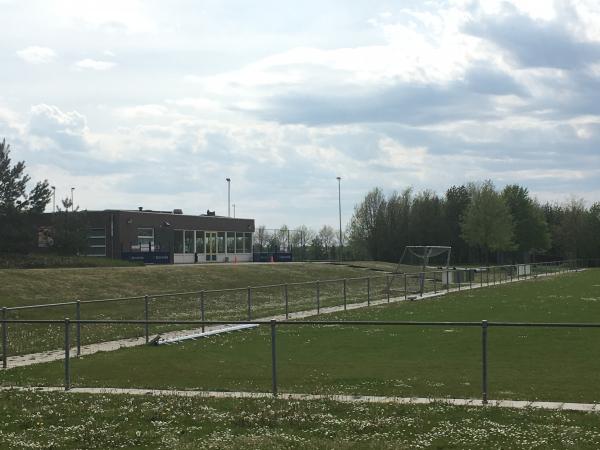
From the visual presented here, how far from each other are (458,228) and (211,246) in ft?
144

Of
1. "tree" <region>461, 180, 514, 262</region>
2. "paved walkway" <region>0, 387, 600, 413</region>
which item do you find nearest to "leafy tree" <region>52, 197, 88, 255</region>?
"paved walkway" <region>0, 387, 600, 413</region>

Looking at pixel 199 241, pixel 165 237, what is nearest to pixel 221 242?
pixel 199 241

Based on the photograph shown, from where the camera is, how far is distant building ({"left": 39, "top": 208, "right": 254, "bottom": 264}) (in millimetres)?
64750

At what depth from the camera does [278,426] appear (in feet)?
30.6

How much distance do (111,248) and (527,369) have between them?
5458 cm

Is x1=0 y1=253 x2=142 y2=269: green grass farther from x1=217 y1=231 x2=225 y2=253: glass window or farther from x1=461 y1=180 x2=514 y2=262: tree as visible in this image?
x1=461 y1=180 x2=514 y2=262: tree

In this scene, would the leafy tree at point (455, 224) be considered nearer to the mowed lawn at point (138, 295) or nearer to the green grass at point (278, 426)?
the mowed lawn at point (138, 295)

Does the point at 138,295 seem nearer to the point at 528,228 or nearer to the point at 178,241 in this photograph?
the point at 178,241

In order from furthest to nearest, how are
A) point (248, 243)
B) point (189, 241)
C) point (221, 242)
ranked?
point (248, 243) → point (221, 242) → point (189, 241)

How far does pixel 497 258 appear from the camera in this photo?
347 feet

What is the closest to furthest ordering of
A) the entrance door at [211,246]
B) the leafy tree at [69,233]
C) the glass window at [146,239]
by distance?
the leafy tree at [69,233], the glass window at [146,239], the entrance door at [211,246]

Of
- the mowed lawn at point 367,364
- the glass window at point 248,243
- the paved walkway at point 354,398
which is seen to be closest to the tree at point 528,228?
the glass window at point 248,243

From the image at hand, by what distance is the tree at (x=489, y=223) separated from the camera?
95.2m

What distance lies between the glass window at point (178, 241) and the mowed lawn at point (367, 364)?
163 ft
